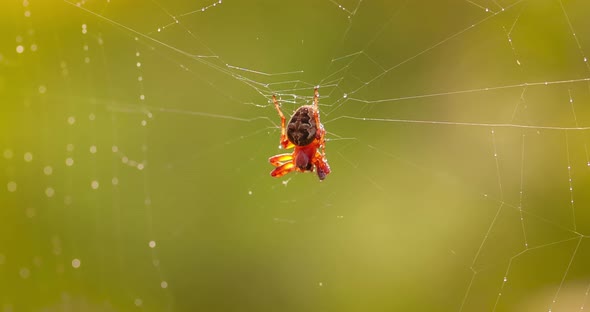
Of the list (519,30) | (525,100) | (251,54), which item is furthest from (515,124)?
(251,54)

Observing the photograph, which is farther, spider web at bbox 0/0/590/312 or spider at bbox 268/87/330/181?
spider web at bbox 0/0/590/312

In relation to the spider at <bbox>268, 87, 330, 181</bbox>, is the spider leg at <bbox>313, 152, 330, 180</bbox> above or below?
below

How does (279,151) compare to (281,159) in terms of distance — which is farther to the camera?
(279,151)

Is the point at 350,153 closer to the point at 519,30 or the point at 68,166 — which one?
the point at 519,30

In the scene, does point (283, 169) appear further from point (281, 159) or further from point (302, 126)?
point (302, 126)

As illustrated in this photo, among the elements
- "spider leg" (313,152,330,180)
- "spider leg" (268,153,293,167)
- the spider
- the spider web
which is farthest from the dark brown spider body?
the spider web

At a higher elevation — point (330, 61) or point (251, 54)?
point (251, 54)

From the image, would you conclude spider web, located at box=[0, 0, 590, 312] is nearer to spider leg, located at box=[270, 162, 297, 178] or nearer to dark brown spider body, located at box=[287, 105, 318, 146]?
spider leg, located at box=[270, 162, 297, 178]

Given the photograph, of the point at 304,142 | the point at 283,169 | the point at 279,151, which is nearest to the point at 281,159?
the point at 283,169
